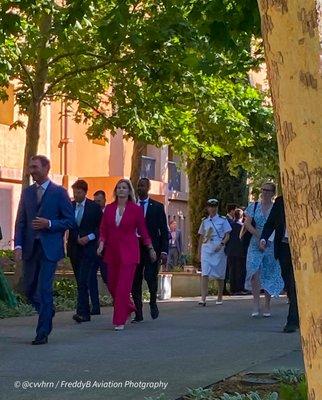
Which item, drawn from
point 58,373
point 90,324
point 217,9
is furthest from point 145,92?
point 58,373

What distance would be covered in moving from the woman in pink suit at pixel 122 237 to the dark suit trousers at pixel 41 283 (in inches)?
93.3

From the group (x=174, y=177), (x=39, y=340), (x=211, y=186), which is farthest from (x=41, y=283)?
(x=174, y=177)

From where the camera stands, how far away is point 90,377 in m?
8.98

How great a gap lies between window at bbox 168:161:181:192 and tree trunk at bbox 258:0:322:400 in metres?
39.6

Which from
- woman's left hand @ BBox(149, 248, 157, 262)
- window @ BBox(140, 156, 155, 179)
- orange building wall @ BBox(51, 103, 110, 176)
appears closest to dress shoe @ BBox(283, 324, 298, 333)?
woman's left hand @ BBox(149, 248, 157, 262)

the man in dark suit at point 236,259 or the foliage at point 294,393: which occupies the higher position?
the man in dark suit at point 236,259

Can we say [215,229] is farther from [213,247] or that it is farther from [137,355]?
[137,355]

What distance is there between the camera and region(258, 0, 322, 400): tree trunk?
354cm

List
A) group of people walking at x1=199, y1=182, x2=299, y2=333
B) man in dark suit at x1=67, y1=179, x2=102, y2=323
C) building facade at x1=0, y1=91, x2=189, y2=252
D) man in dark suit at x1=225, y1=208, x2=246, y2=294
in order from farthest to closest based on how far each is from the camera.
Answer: building facade at x1=0, y1=91, x2=189, y2=252, man in dark suit at x1=225, y1=208, x2=246, y2=294, man in dark suit at x1=67, y1=179, x2=102, y2=323, group of people walking at x1=199, y1=182, x2=299, y2=333

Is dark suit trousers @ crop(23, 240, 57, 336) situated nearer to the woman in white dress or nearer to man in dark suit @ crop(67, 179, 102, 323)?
man in dark suit @ crop(67, 179, 102, 323)

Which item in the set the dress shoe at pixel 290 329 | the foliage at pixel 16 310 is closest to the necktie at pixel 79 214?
the foliage at pixel 16 310

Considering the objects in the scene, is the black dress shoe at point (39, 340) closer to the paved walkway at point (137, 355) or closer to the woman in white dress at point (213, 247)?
the paved walkway at point (137, 355)

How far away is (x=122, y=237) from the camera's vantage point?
1390 centimetres

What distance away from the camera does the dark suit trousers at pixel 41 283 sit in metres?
11.2
